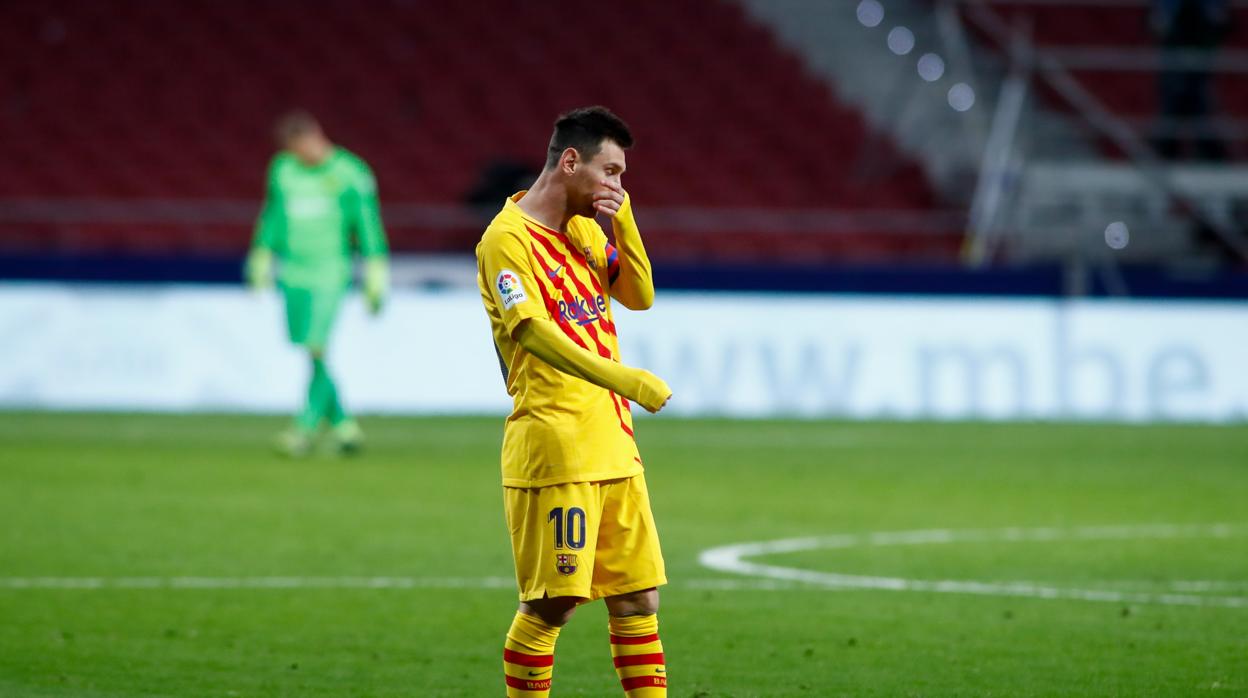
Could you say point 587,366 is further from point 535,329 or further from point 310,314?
point 310,314

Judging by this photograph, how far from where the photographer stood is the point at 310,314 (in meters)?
14.1

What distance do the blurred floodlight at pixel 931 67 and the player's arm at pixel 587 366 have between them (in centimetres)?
2025

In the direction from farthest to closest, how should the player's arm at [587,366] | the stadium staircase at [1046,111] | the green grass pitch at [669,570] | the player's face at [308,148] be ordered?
the stadium staircase at [1046,111] → the player's face at [308,148] → the green grass pitch at [669,570] → the player's arm at [587,366]

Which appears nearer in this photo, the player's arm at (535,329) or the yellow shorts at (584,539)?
the player's arm at (535,329)

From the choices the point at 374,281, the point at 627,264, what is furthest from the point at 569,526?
the point at 374,281

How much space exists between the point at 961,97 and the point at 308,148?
11944 mm

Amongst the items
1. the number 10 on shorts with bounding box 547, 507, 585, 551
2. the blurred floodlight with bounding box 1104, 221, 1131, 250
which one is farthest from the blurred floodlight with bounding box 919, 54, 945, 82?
the number 10 on shorts with bounding box 547, 507, 585, 551

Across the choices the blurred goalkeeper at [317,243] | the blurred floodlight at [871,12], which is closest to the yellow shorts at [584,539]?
the blurred goalkeeper at [317,243]

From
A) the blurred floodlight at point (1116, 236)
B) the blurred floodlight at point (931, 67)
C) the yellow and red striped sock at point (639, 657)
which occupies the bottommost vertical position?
the yellow and red striped sock at point (639, 657)

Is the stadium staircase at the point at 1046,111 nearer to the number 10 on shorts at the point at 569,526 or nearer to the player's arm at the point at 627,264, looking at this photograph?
the player's arm at the point at 627,264

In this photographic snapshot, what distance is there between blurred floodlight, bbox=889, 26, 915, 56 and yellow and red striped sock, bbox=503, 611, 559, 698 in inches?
840

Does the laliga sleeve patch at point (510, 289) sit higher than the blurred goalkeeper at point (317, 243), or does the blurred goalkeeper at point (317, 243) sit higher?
the blurred goalkeeper at point (317, 243)

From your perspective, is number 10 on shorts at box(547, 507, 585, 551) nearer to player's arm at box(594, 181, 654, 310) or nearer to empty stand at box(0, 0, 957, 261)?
player's arm at box(594, 181, 654, 310)

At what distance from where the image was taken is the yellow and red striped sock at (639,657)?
5055mm
